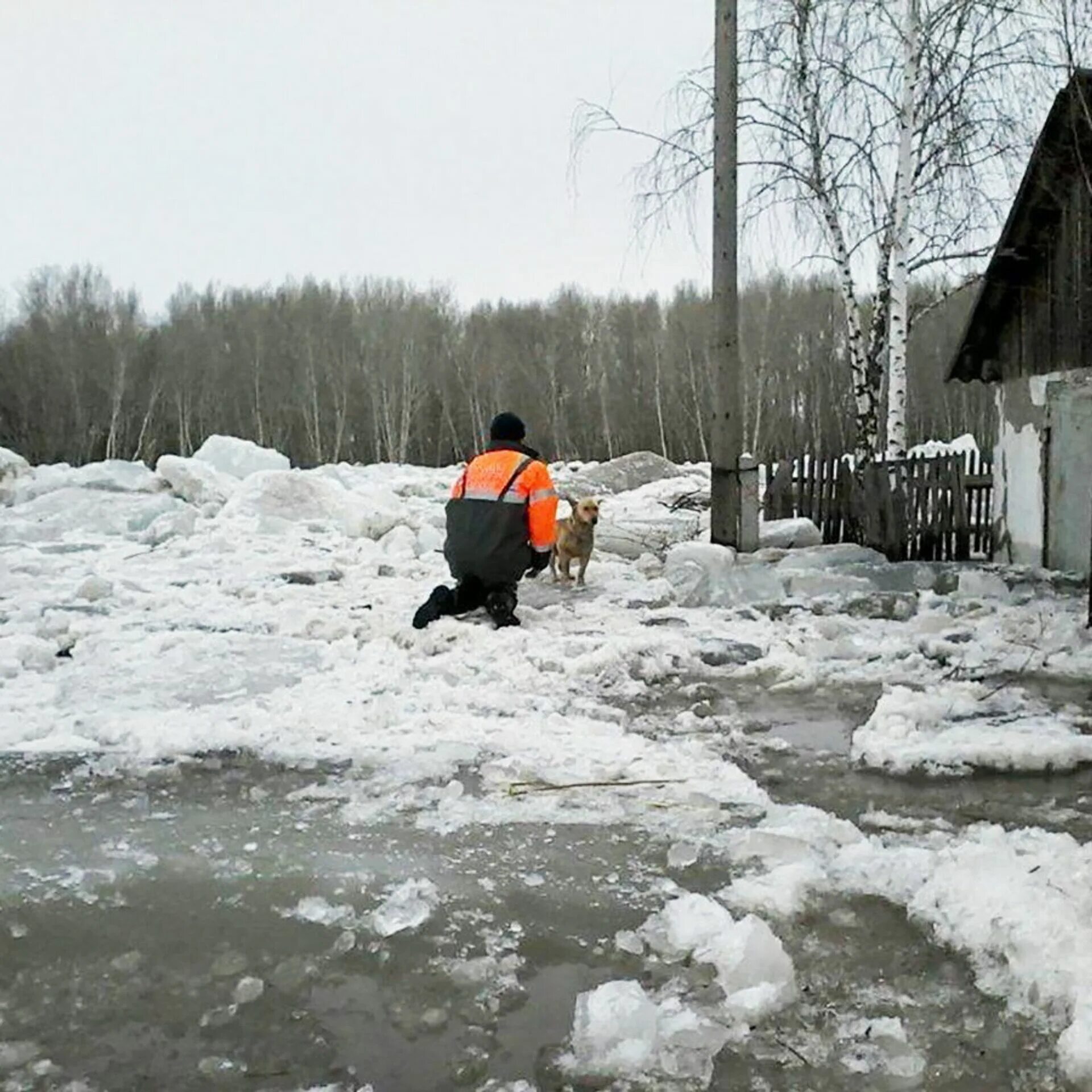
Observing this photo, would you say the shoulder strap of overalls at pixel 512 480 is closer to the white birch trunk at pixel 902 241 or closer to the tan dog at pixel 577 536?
the tan dog at pixel 577 536

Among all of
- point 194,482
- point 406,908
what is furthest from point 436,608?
point 194,482

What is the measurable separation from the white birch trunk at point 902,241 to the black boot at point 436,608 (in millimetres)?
7696

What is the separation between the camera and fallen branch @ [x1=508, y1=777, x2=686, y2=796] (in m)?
3.97

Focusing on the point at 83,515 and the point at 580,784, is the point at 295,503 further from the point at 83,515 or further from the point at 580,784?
the point at 580,784

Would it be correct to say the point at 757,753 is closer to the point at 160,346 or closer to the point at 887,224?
the point at 887,224

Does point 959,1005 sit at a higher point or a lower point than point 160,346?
lower

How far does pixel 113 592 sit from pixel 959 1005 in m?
7.90

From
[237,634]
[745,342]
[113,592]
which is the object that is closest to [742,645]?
[237,634]

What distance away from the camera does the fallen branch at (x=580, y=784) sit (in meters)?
3.97

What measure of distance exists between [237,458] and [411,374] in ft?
93.1

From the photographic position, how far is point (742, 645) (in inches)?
260

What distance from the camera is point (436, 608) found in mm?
7219

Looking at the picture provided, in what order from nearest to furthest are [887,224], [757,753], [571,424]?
[757,753] → [887,224] → [571,424]

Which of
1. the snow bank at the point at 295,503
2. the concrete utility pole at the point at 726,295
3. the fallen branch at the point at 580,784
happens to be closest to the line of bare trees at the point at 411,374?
the snow bank at the point at 295,503
